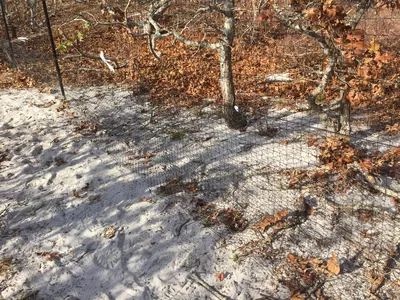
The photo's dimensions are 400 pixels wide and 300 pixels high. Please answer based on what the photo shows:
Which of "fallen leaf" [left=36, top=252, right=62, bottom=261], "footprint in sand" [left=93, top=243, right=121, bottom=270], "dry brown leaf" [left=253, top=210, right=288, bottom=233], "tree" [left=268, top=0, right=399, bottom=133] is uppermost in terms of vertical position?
"tree" [left=268, top=0, right=399, bottom=133]

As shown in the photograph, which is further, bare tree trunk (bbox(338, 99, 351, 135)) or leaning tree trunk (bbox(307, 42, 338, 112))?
bare tree trunk (bbox(338, 99, 351, 135))

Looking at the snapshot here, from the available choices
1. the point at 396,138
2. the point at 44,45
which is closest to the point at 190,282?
the point at 396,138

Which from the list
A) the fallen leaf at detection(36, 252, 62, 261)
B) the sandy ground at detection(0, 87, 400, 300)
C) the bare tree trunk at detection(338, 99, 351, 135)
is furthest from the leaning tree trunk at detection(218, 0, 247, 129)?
the fallen leaf at detection(36, 252, 62, 261)

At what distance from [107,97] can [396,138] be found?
253 inches

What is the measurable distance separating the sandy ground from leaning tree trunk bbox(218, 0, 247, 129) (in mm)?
270

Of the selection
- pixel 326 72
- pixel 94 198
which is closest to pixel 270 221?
pixel 94 198

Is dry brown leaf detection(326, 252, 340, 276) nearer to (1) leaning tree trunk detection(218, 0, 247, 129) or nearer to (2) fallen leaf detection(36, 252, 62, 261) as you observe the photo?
(2) fallen leaf detection(36, 252, 62, 261)

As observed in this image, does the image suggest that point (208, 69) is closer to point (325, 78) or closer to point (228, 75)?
point (228, 75)

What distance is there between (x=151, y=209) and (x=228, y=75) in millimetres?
3308

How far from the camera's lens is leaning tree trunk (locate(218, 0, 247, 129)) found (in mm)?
6625

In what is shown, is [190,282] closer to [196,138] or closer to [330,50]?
[196,138]

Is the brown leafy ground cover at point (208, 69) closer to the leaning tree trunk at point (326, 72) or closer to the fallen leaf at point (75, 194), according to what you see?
the leaning tree trunk at point (326, 72)

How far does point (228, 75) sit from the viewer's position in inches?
274

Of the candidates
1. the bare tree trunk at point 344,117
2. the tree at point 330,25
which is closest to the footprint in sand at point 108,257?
the tree at point 330,25
